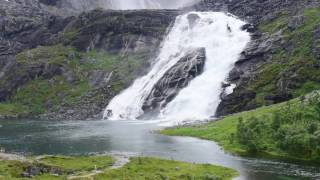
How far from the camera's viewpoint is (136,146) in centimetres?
13575

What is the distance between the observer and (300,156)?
11112cm

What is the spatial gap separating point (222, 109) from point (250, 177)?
108579 mm

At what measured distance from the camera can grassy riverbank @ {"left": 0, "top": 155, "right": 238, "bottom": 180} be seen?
86.2 m

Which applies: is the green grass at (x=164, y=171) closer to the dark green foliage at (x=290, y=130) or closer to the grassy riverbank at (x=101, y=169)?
the grassy riverbank at (x=101, y=169)

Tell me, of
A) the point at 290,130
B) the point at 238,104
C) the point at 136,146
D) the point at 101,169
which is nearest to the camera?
the point at 101,169

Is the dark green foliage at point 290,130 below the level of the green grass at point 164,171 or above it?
above

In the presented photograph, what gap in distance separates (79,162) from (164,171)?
17205 millimetres

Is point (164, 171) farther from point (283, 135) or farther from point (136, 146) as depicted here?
point (136, 146)

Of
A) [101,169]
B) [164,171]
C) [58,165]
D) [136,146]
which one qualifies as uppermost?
[136,146]

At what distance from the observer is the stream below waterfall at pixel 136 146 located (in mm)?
97506

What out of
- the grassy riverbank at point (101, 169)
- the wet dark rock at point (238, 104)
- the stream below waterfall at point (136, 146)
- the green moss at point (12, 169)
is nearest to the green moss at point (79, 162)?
the grassy riverbank at point (101, 169)

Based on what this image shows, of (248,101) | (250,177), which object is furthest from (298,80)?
(250,177)

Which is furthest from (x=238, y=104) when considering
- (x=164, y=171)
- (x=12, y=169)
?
(x=12, y=169)

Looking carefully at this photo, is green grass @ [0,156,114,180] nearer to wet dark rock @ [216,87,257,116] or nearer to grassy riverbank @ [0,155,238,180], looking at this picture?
grassy riverbank @ [0,155,238,180]
